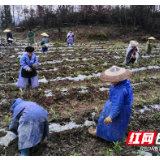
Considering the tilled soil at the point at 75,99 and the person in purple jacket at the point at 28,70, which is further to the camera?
the person in purple jacket at the point at 28,70

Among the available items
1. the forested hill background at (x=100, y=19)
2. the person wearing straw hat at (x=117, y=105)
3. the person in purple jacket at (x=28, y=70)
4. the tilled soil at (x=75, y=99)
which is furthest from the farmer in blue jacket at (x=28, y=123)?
the forested hill background at (x=100, y=19)

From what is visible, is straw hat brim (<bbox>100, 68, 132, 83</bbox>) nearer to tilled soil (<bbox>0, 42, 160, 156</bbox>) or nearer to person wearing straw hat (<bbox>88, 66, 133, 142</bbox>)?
person wearing straw hat (<bbox>88, 66, 133, 142</bbox>)

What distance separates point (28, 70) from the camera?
15.4 feet

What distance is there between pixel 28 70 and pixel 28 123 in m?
2.55

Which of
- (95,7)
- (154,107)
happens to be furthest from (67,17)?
(154,107)

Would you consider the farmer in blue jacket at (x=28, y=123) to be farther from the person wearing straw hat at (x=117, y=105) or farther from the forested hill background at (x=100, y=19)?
the forested hill background at (x=100, y=19)

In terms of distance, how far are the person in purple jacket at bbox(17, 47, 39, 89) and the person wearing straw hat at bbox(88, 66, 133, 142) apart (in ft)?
9.07

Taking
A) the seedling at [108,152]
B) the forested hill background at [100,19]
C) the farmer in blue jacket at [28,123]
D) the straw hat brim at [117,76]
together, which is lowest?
the seedling at [108,152]

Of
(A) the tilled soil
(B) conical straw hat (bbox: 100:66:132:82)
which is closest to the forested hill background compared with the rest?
(A) the tilled soil

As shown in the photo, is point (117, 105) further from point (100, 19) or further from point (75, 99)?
point (100, 19)

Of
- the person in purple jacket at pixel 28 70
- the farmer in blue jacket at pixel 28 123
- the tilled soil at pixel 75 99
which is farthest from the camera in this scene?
the person in purple jacket at pixel 28 70

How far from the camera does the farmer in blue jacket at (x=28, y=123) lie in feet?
7.88

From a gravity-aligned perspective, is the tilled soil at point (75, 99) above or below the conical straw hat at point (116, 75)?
below

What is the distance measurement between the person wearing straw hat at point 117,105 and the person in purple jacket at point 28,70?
2.76 m
